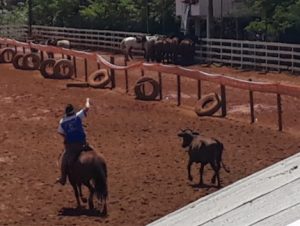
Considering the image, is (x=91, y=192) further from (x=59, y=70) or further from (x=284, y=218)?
(x=59, y=70)

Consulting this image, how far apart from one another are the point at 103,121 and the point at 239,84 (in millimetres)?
3337

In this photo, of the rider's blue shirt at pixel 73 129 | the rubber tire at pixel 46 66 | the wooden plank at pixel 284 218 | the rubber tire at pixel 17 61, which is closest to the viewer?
the wooden plank at pixel 284 218

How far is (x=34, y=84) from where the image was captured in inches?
1002

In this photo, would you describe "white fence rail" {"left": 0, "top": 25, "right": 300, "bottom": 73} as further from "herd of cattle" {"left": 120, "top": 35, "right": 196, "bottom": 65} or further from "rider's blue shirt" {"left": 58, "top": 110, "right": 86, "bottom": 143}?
"rider's blue shirt" {"left": 58, "top": 110, "right": 86, "bottom": 143}

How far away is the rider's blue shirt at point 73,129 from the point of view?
10.4 m

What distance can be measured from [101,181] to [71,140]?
850 millimetres

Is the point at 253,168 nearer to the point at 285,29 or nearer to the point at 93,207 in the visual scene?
the point at 93,207

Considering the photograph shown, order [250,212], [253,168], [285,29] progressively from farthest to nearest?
[285,29] → [253,168] → [250,212]

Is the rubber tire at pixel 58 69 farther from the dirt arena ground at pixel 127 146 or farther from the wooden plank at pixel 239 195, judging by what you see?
the wooden plank at pixel 239 195

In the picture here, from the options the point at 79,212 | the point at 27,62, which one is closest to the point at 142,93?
the point at 27,62

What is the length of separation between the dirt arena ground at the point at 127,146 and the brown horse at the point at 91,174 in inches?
12.6

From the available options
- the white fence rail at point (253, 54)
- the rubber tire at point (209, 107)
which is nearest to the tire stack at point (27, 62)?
the white fence rail at point (253, 54)

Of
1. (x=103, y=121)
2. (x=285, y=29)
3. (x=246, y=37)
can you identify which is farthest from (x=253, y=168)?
(x=246, y=37)

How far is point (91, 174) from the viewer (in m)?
9.90
